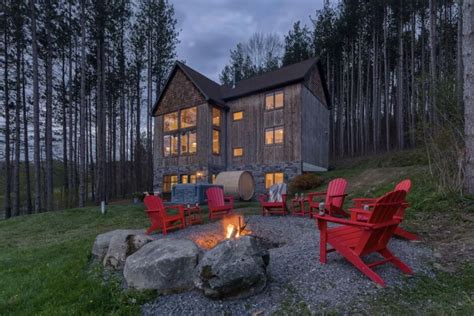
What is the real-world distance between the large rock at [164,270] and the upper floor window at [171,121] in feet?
52.8

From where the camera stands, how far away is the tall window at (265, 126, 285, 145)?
639 inches

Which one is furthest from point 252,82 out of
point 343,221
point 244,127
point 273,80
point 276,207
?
point 343,221

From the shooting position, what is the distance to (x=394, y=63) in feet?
79.6

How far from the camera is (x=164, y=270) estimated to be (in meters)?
3.11

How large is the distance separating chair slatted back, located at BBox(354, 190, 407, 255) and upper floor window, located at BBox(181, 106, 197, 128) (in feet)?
51.1

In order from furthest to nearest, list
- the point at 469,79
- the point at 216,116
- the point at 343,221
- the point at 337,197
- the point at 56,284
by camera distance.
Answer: the point at 216,116 < the point at 337,197 < the point at 469,79 < the point at 56,284 < the point at 343,221

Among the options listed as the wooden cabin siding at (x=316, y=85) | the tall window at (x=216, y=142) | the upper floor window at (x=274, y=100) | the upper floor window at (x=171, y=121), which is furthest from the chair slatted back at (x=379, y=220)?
the upper floor window at (x=171, y=121)

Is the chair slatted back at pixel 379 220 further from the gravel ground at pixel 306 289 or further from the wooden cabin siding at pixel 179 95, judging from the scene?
the wooden cabin siding at pixel 179 95

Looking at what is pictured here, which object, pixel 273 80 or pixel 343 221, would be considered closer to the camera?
pixel 343 221

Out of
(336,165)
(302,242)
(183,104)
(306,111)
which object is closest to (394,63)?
(336,165)

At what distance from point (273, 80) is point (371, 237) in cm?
1524

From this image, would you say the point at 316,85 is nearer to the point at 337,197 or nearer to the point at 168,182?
the point at 168,182

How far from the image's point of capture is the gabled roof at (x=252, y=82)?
16.3 meters

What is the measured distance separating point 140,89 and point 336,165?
59.6 feet
